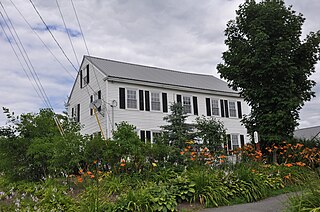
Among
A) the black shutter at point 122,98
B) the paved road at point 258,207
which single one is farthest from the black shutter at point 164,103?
the paved road at point 258,207

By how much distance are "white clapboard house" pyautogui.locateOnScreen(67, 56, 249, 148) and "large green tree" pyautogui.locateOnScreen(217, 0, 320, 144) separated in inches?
223

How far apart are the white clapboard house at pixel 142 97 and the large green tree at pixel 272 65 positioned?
5.67 meters

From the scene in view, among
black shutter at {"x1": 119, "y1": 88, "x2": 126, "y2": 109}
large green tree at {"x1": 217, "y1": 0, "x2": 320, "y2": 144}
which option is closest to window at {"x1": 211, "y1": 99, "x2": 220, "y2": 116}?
black shutter at {"x1": 119, "y1": 88, "x2": 126, "y2": 109}

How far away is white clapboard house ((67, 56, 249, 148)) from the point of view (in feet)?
55.8

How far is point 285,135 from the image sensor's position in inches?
491

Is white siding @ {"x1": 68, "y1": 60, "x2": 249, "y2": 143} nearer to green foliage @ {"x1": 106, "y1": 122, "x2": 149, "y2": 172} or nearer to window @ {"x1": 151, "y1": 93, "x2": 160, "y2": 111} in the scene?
window @ {"x1": 151, "y1": 93, "x2": 160, "y2": 111}

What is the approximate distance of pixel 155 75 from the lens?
20.2 meters

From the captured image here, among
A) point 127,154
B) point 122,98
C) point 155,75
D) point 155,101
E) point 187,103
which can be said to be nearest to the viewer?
point 127,154

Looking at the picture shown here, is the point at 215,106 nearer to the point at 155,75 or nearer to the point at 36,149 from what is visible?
the point at 155,75

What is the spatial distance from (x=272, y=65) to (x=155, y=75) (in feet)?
30.5

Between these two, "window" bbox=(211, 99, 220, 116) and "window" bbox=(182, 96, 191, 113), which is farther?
"window" bbox=(211, 99, 220, 116)

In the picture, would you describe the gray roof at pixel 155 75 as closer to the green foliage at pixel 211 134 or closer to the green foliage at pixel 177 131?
the green foliage at pixel 177 131

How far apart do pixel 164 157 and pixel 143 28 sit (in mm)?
5690

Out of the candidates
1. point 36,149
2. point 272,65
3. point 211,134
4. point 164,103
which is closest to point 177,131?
point 211,134
